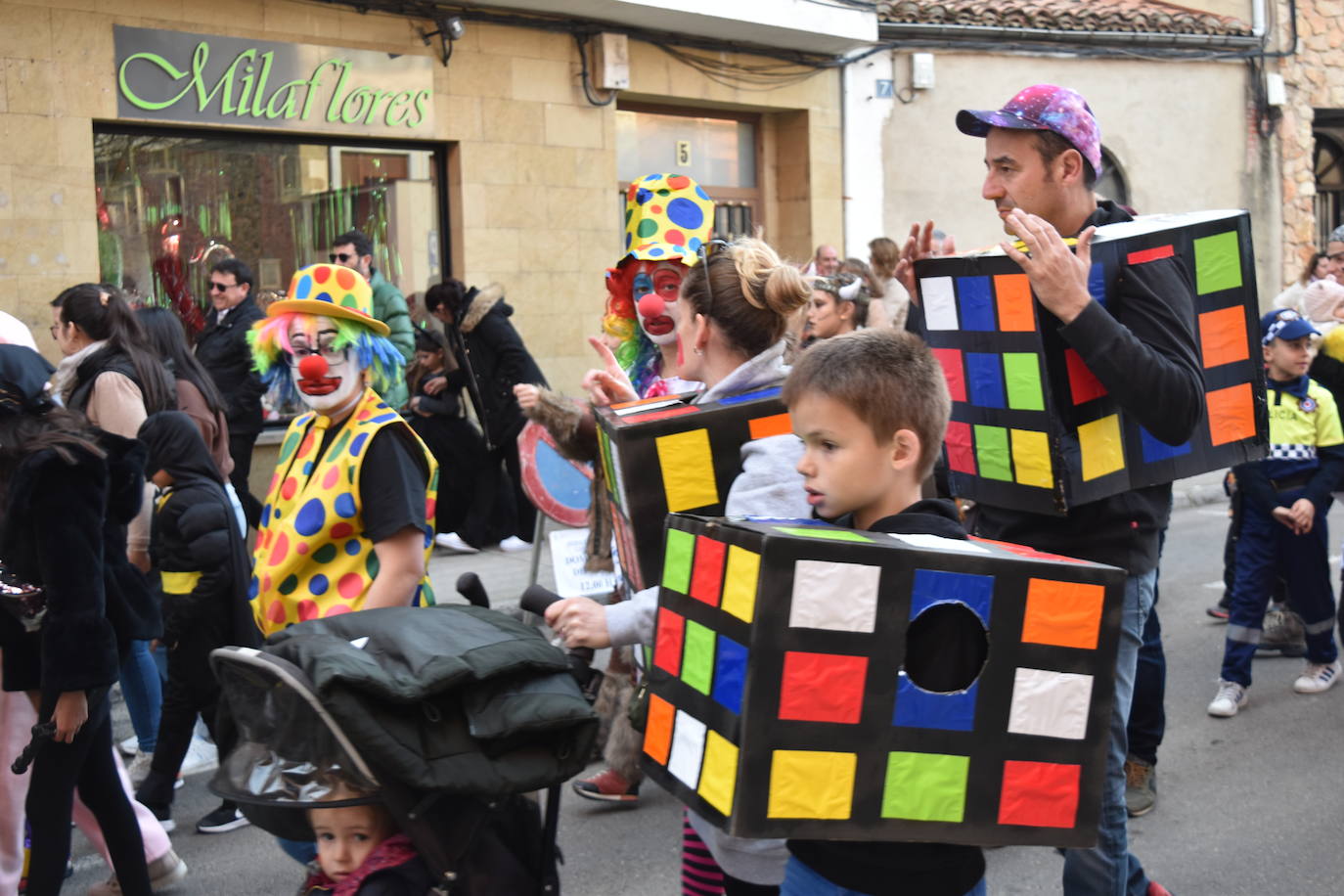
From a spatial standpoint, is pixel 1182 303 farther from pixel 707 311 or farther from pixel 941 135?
pixel 941 135

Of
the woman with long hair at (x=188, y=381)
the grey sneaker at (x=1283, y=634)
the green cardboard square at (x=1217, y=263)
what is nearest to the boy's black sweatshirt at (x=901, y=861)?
the green cardboard square at (x=1217, y=263)

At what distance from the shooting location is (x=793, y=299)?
11.0ft

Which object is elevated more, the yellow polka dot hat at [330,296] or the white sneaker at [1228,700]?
the yellow polka dot hat at [330,296]

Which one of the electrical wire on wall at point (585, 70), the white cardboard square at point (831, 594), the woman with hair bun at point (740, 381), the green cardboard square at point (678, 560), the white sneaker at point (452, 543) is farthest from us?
the electrical wire on wall at point (585, 70)

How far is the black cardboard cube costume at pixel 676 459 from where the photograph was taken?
9.83 ft

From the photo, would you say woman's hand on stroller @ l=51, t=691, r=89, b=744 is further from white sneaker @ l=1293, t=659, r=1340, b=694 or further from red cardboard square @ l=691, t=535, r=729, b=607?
white sneaker @ l=1293, t=659, r=1340, b=694

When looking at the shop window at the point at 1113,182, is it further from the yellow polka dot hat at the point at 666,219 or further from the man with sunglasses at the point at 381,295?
the yellow polka dot hat at the point at 666,219

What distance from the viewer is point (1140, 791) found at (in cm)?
496

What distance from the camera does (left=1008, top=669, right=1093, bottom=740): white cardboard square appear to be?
87.1 inches

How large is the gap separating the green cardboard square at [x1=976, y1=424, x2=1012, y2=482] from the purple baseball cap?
66cm

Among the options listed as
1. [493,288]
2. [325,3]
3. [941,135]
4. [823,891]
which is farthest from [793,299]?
[941,135]

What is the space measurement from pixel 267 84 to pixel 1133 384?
346 inches

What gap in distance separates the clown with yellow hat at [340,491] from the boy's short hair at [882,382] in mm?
1424

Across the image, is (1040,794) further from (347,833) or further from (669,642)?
(347,833)
